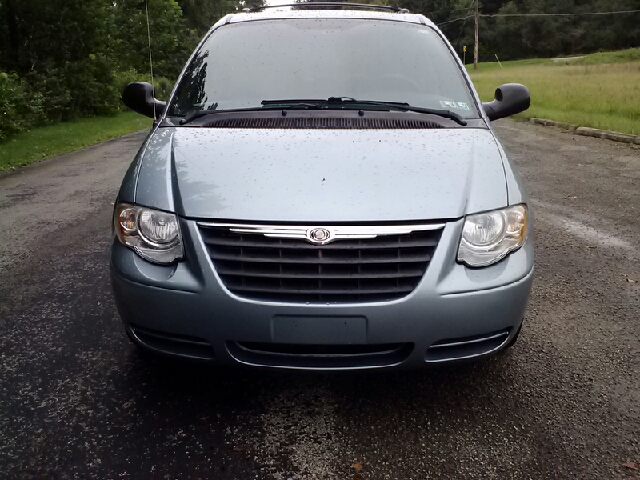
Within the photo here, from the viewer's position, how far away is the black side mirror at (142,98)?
393 cm

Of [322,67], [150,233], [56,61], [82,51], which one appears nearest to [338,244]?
[150,233]

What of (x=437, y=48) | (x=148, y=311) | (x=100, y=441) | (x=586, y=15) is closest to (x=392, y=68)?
(x=437, y=48)

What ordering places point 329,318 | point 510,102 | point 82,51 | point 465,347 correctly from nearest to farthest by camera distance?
point 329,318
point 465,347
point 510,102
point 82,51

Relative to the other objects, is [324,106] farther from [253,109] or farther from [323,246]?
[323,246]

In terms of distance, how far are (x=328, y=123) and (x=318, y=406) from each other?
1.36 metres

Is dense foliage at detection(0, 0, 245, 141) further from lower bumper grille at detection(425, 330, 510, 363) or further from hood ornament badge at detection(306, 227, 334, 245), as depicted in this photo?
lower bumper grille at detection(425, 330, 510, 363)

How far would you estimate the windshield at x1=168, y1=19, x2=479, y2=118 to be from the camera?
3.38 metres

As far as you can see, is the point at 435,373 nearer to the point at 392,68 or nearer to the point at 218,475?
the point at 218,475

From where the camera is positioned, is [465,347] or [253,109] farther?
[253,109]

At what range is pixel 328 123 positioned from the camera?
3021 millimetres

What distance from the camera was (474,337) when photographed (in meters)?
2.39

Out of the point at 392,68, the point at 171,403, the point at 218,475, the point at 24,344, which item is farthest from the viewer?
the point at 392,68

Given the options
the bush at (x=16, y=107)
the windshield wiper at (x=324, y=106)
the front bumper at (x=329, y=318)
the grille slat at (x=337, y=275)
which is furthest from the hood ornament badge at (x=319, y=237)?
the bush at (x=16, y=107)

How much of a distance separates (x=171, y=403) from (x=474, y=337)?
1.34m
